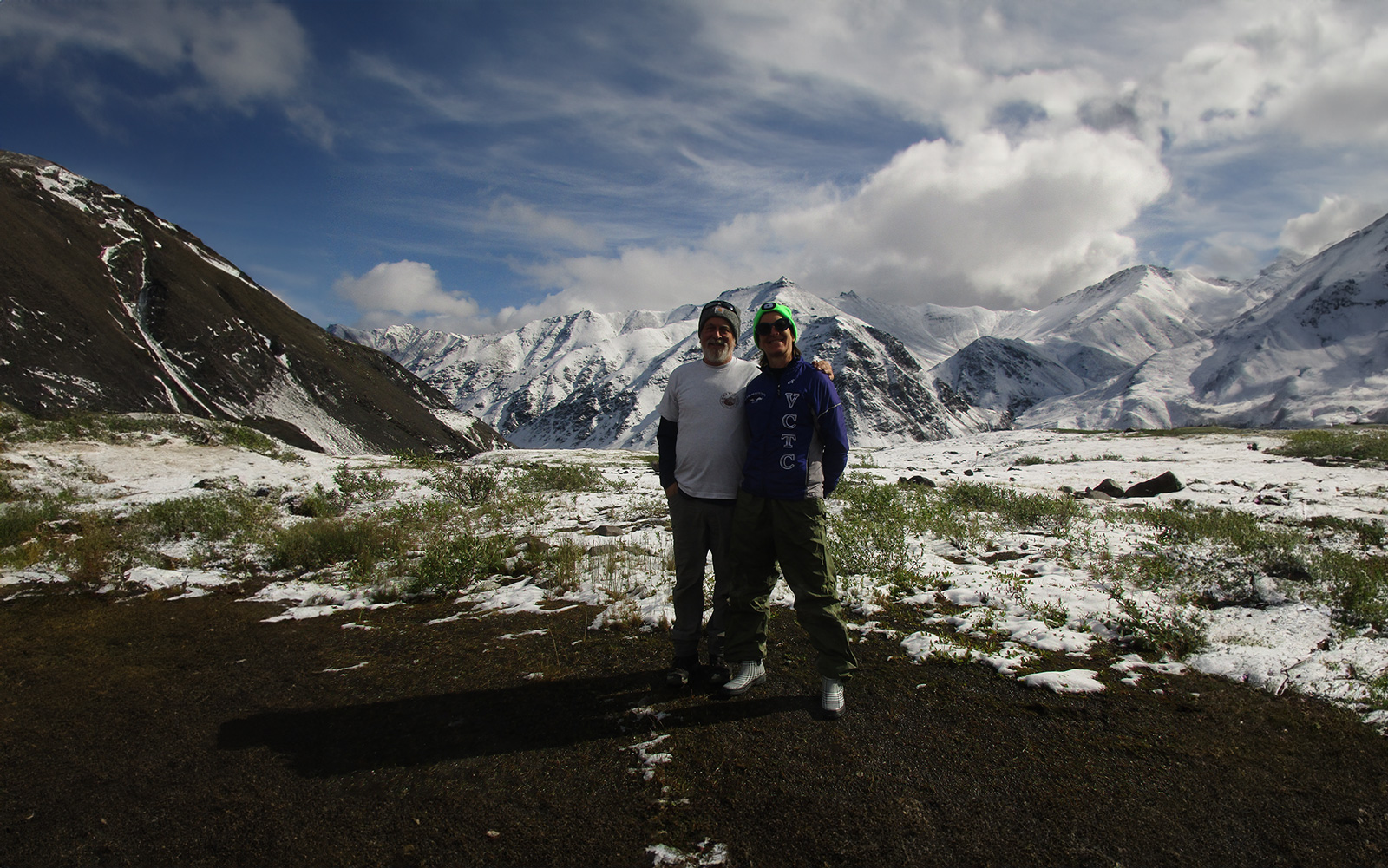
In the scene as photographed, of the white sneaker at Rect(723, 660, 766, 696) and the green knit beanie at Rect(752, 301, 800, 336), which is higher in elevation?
the green knit beanie at Rect(752, 301, 800, 336)

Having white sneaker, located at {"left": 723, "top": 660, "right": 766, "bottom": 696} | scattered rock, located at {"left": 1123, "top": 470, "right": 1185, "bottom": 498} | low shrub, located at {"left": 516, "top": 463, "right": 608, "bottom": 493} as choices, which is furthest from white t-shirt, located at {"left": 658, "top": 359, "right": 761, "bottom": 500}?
scattered rock, located at {"left": 1123, "top": 470, "right": 1185, "bottom": 498}

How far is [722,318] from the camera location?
4438mm

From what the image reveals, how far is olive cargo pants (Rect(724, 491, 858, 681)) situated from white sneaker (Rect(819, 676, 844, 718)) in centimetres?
6

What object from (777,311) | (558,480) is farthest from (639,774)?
(558,480)

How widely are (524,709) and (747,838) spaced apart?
194 cm

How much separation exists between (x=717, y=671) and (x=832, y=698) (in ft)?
2.98

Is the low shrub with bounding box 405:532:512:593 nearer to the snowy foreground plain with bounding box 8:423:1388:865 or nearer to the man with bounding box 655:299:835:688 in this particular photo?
the snowy foreground plain with bounding box 8:423:1388:865

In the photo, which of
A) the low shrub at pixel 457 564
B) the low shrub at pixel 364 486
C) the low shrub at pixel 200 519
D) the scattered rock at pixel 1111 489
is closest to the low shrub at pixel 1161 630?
the low shrub at pixel 457 564

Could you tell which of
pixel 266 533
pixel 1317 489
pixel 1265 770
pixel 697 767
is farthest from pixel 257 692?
pixel 1317 489

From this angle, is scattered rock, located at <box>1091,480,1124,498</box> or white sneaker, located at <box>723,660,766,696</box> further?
scattered rock, located at <box>1091,480,1124,498</box>

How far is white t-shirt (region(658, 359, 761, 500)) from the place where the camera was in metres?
4.30

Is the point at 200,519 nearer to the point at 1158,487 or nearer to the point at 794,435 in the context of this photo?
the point at 794,435

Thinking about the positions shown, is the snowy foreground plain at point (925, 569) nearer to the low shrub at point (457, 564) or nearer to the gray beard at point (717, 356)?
the low shrub at point (457, 564)

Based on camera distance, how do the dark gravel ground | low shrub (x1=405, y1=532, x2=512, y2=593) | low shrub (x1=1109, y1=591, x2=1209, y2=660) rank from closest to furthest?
the dark gravel ground, low shrub (x1=1109, y1=591, x2=1209, y2=660), low shrub (x1=405, y1=532, x2=512, y2=593)
